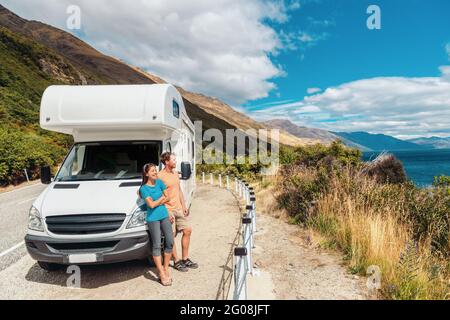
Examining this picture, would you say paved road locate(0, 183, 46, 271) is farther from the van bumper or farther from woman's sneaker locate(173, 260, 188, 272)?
woman's sneaker locate(173, 260, 188, 272)

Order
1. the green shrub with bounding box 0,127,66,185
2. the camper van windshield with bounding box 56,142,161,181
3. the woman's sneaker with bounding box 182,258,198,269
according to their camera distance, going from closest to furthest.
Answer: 1. the woman's sneaker with bounding box 182,258,198,269
2. the camper van windshield with bounding box 56,142,161,181
3. the green shrub with bounding box 0,127,66,185

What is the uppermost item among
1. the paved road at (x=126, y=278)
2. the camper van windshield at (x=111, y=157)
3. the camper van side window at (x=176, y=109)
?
the camper van side window at (x=176, y=109)

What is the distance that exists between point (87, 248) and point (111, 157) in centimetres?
222

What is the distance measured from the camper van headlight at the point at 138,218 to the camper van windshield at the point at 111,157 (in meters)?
1.37

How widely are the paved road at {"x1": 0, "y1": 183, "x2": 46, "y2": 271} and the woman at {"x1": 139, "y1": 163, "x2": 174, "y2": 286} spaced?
329cm

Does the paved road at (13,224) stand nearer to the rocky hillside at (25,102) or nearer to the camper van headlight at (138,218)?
the camper van headlight at (138,218)

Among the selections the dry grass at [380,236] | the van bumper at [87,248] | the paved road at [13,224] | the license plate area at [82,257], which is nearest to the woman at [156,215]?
the van bumper at [87,248]

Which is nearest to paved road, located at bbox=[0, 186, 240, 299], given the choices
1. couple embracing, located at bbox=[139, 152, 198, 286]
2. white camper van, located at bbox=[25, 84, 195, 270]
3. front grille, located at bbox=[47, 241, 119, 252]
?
couple embracing, located at bbox=[139, 152, 198, 286]

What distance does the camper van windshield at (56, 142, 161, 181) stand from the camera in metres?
6.63

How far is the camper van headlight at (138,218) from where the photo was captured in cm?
521

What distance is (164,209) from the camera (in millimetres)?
5305

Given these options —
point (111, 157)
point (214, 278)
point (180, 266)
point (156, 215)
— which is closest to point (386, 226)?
point (214, 278)

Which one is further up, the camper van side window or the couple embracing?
the camper van side window

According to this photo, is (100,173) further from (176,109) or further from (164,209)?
(176,109)
